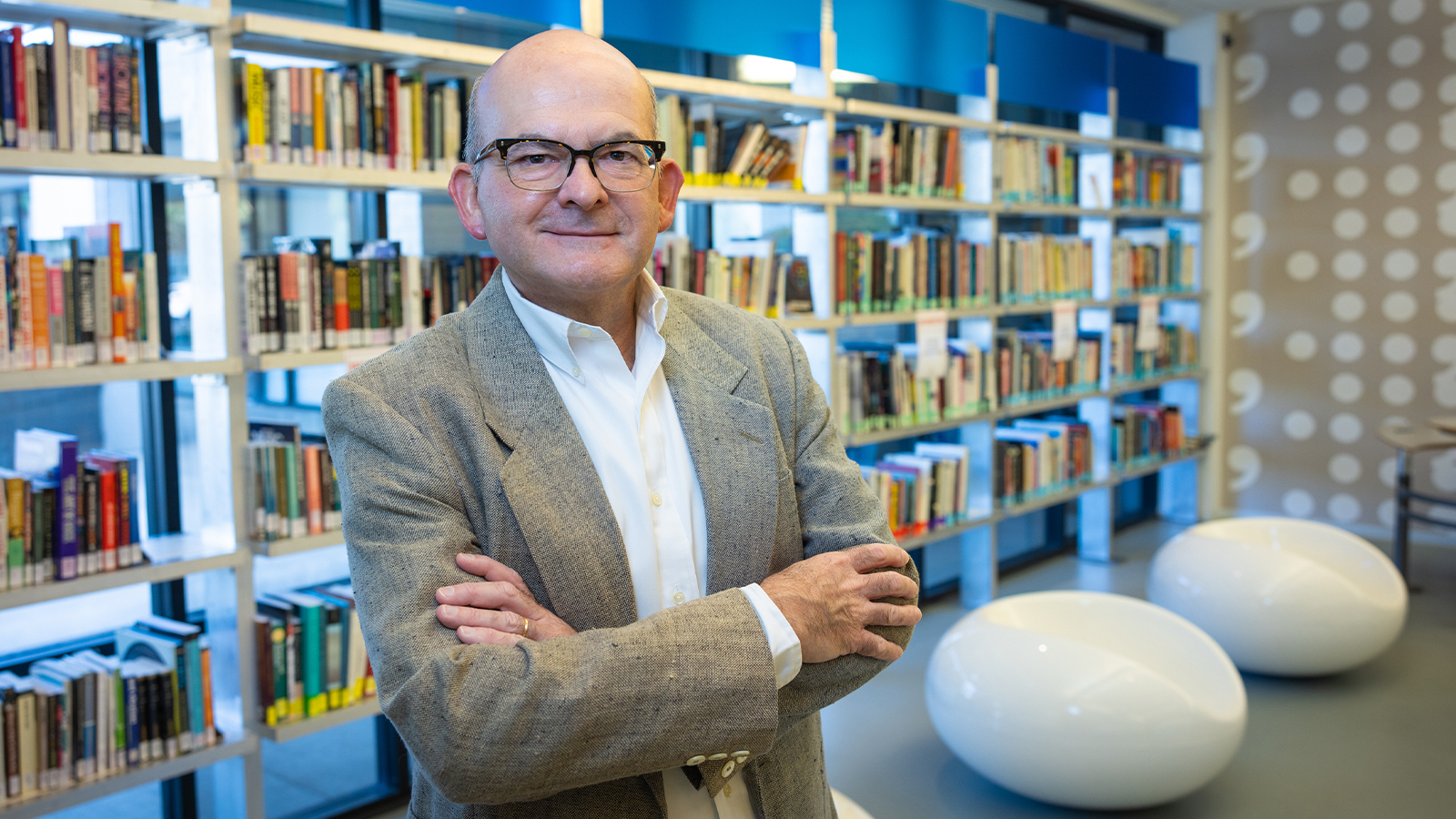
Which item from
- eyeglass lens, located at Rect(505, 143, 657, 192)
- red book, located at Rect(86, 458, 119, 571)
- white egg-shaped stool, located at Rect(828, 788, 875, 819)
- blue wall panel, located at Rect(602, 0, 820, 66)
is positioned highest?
blue wall panel, located at Rect(602, 0, 820, 66)

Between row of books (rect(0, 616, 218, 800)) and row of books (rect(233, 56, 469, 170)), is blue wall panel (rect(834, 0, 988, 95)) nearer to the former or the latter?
row of books (rect(233, 56, 469, 170))

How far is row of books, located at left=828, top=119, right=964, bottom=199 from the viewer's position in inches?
154

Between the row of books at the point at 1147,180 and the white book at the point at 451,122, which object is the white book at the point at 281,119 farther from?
the row of books at the point at 1147,180

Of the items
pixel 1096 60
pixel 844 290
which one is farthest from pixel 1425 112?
pixel 844 290

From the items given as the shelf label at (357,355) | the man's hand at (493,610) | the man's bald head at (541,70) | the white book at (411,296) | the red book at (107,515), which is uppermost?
the man's bald head at (541,70)

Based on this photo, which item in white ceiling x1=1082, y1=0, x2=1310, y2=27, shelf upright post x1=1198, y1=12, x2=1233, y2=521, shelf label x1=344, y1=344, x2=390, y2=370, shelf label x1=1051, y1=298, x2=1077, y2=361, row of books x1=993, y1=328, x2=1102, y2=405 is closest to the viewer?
shelf label x1=344, y1=344, x2=390, y2=370

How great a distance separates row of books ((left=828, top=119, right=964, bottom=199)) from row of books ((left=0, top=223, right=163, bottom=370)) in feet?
7.74

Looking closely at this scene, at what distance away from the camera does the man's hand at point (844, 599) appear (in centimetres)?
114

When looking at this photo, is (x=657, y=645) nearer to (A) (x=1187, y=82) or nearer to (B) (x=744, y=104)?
(B) (x=744, y=104)

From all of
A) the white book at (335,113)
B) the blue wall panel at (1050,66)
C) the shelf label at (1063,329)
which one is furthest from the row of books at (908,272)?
the white book at (335,113)

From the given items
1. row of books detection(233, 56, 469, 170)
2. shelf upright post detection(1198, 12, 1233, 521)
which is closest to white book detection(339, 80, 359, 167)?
row of books detection(233, 56, 469, 170)

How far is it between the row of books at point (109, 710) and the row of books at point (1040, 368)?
3.48 meters

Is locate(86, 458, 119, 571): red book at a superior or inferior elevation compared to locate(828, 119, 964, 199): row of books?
inferior

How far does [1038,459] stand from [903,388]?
3.38 ft
